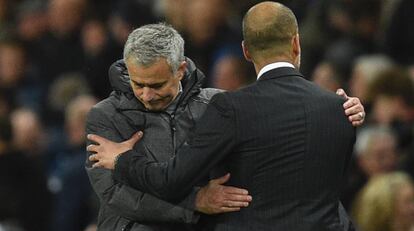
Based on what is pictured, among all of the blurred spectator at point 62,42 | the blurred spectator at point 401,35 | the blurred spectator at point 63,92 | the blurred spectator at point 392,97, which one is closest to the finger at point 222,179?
the blurred spectator at point 392,97

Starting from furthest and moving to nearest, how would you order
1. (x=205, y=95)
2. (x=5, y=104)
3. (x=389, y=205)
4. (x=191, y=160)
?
(x=5, y=104)
(x=389, y=205)
(x=205, y=95)
(x=191, y=160)

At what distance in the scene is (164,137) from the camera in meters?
4.59

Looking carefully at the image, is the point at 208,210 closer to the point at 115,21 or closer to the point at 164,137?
the point at 164,137

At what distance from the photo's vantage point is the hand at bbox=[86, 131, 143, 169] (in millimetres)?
4512

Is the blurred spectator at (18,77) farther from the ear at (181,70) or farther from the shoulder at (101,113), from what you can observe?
the ear at (181,70)

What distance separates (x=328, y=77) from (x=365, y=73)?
26 centimetres

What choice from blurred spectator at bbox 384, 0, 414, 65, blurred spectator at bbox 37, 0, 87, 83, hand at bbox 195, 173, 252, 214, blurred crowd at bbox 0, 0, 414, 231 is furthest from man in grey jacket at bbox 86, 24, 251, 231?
blurred spectator at bbox 37, 0, 87, 83

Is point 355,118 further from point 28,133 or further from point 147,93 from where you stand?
point 28,133

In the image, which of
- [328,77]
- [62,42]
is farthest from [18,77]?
[328,77]

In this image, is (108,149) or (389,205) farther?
(389,205)

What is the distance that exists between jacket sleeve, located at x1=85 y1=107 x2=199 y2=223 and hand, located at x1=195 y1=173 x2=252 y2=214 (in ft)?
0.13

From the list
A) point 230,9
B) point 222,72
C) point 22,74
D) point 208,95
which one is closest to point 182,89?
point 208,95

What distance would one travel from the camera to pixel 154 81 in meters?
4.45

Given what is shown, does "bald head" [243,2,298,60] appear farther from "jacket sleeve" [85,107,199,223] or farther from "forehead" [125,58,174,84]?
"jacket sleeve" [85,107,199,223]
